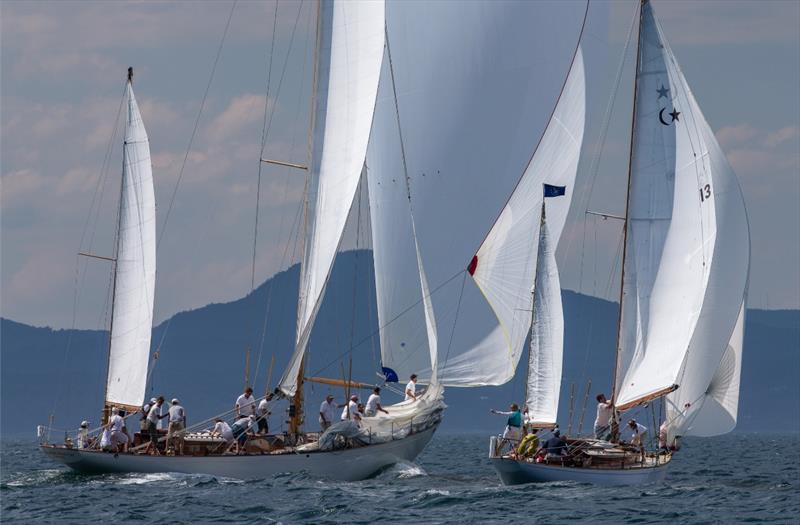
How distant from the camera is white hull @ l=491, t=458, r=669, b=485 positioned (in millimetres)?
37031

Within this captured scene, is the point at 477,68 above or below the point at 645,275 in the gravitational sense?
above

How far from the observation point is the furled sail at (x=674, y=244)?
3884cm

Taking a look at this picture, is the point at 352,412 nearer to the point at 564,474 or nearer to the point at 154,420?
the point at 154,420

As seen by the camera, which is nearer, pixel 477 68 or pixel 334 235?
pixel 334 235

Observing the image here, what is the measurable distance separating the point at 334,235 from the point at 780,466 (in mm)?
26154

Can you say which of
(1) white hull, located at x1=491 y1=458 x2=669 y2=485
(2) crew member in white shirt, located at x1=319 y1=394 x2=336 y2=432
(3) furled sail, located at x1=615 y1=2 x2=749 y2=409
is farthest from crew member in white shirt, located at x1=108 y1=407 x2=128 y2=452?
(3) furled sail, located at x1=615 y1=2 x2=749 y2=409

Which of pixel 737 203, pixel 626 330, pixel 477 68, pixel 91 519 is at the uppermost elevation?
pixel 477 68

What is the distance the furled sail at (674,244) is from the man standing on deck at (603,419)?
409 millimetres

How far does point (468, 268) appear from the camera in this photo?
4091 cm

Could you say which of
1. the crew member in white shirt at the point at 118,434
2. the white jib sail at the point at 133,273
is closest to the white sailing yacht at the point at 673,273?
the crew member in white shirt at the point at 118,434

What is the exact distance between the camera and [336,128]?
39.3 metres

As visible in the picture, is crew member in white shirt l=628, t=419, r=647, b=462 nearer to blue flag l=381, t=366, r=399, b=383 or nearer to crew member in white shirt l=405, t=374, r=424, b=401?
crew member in white shirt l=405, t=374, r=424, b=401

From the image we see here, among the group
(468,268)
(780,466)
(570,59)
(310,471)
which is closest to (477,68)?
(570,59)

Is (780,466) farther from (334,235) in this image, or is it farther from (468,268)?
(334,235)
